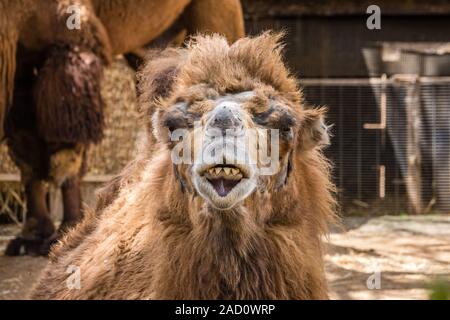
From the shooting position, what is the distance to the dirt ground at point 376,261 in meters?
5.02

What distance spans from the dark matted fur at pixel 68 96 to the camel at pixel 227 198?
123 inches

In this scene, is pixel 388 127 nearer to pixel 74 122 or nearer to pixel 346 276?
pixel 346 276

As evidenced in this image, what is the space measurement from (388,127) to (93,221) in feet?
24.9

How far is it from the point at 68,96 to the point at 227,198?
149 inches

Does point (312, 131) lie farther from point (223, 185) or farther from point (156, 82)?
point (156, 82)

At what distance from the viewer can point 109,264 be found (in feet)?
8.01

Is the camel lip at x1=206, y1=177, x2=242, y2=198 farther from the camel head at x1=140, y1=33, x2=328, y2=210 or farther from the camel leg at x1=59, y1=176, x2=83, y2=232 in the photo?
the camel leg at x1=59, y1=176, x2=83, y2=232

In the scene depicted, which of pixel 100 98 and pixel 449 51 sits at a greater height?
pixel 449 51

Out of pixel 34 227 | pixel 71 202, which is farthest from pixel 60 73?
pixel 34 227

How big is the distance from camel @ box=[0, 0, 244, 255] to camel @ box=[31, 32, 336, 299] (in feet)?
10.3

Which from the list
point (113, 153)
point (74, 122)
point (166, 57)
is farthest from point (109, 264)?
point (113, 153)

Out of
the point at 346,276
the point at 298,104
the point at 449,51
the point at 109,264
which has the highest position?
the point at 449,51

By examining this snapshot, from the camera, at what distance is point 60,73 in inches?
217

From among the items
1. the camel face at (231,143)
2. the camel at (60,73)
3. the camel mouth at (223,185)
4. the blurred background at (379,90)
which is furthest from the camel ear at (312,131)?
the blurred background at (379,90)
